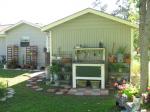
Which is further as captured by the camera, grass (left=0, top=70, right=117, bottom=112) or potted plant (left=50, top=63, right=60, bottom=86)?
potted plant (left=50, top=63, right=60, bottom=86)

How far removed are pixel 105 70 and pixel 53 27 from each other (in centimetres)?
338

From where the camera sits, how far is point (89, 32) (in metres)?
Answer: 14.2

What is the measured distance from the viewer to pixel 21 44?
22.6 meters

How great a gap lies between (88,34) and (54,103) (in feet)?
17.1

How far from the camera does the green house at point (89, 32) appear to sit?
13.8 metres

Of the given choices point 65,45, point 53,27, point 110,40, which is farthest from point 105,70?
point 53,27

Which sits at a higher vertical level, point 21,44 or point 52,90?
point 21,44

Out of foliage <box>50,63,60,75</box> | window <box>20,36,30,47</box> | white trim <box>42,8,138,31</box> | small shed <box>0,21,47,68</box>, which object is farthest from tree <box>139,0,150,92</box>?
window <box>20,36,30,47</box>

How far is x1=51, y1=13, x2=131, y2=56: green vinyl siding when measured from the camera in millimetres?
13867

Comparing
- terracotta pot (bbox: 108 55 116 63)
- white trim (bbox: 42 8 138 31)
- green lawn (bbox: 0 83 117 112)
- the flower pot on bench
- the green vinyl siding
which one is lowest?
green lawn (bbox: 0 83 117 112)

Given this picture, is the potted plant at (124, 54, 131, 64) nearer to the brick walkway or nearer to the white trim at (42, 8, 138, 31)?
the white trim at (42, 8, 138, 31)

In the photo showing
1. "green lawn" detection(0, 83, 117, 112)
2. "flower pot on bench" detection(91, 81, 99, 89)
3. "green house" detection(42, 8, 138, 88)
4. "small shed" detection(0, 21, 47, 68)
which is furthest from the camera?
"small shed" detection(0, 21, 47, 68)

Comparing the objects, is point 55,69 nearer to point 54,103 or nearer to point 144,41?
point 54,103

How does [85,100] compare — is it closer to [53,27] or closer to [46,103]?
[46,103]
